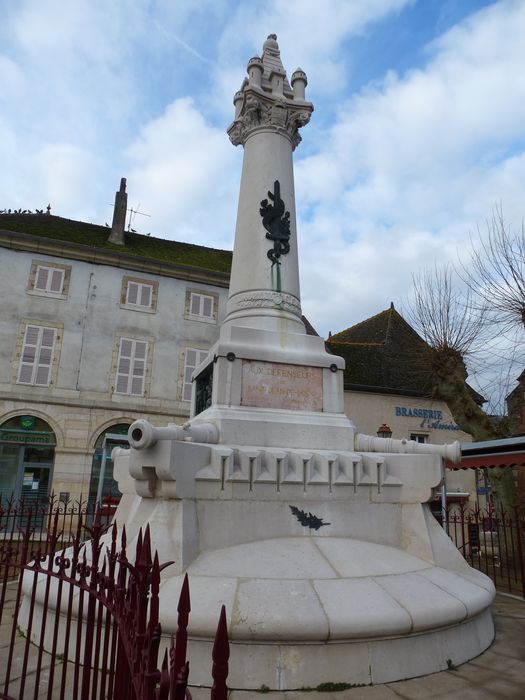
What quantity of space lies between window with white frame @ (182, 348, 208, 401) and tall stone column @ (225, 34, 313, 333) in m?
13.6

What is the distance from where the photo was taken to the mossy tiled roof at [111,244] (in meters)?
21.3

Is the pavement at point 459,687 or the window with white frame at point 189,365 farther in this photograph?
the window with white frame at point 189,365

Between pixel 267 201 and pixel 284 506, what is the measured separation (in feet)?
15.0

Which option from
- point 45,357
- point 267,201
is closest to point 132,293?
point 45,357

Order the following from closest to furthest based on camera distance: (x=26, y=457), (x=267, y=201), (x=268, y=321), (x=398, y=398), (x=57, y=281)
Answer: (x=268, y=321) < (x=267, y=201) < (x=26, y=457) < (x=57, y=281) < (x=398, y=398)

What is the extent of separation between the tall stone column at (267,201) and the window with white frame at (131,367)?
1348cm

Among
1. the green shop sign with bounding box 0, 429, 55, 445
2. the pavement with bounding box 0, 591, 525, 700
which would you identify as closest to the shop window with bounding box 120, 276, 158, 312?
the green shop sign with bounding box 0, 429, 55, 445

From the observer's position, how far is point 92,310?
20047 mm

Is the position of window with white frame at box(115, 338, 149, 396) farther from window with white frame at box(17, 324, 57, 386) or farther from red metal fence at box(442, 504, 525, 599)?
red metal fence at box(442, 504, 525, 599)

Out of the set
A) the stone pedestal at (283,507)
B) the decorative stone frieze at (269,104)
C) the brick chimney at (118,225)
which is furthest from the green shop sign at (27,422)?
the decorative stone frieze at (269,104)

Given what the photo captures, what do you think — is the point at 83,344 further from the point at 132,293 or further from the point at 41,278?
the point at 41,278

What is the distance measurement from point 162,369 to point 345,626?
17769 millimetres

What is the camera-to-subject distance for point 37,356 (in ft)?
61.8

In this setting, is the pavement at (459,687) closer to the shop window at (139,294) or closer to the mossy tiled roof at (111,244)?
the shop window at (139,294)
